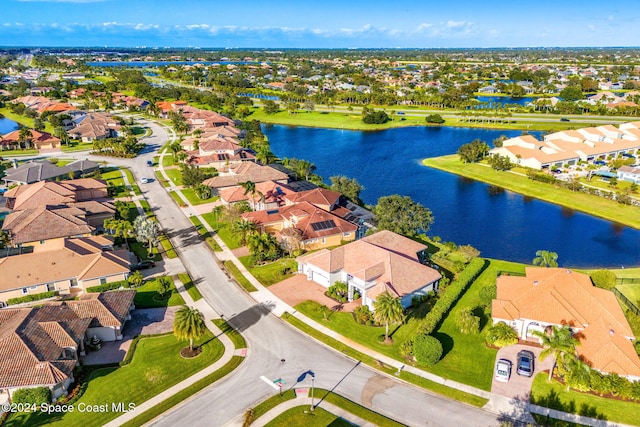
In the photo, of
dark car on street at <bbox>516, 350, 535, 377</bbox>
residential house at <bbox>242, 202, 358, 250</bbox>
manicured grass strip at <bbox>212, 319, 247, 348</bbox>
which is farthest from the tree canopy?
manicured grass strip at <bbox>212, 319, 247, 348</bbox>

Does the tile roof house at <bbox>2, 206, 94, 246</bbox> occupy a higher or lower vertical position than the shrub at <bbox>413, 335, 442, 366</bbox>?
higher

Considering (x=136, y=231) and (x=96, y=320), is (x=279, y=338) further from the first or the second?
(x=136, y=231)

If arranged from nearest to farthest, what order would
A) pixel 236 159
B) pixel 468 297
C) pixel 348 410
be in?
pixel 348 410 < pixel 468 297 < pixel 236 159

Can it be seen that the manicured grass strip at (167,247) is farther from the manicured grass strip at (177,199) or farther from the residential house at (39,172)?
the residential house at (39,172)

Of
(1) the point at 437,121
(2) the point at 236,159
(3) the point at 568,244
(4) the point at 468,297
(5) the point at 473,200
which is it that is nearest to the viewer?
(4) the point at 468,297

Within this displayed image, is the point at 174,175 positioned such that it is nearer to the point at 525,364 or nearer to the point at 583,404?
the point at 525,364

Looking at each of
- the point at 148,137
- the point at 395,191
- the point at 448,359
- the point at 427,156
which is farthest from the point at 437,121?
the point at 448,359

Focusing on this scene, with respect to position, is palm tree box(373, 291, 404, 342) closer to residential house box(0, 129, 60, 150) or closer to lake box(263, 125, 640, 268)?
lake box(263, 125, 640, 268)

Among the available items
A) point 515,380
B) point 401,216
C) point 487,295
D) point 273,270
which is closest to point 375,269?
point 487,295
